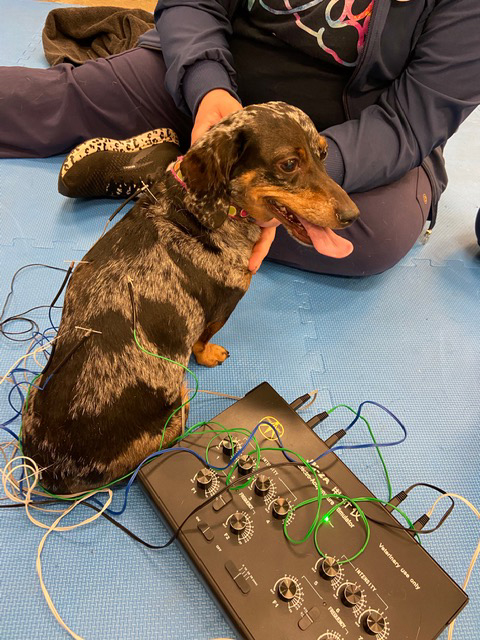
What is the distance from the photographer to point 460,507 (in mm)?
1663

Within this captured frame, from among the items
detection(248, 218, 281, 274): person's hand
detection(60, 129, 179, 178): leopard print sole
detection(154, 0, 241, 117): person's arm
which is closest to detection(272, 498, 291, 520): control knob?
detection(248, 218, 281, 274): person's hand

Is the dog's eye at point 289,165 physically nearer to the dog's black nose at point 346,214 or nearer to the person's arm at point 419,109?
the dog's black nose at point 346,214

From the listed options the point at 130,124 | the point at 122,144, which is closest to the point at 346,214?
the point at 122,144

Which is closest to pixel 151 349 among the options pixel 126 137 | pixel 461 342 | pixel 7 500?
pixel 7 500

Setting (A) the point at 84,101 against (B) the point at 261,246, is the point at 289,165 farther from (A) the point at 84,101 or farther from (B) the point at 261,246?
(A) the point at 84,101

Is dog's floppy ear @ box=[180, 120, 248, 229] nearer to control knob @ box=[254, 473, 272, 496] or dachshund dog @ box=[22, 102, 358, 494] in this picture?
dachshund dog @ box=[22, 102, 358, 494]

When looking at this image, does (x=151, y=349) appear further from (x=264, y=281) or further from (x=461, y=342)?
(x=461, y=342)

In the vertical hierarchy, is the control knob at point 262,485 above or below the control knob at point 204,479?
above

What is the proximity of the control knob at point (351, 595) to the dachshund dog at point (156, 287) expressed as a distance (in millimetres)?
715

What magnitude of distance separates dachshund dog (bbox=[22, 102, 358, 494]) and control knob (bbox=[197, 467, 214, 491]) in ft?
0.63

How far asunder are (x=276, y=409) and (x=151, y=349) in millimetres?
527

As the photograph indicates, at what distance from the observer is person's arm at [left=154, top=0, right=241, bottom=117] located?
1.98m

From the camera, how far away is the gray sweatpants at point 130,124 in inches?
86.7

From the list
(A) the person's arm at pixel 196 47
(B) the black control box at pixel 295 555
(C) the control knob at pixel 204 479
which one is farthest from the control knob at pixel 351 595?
(A) the person's arm at pixel 196 47
